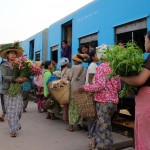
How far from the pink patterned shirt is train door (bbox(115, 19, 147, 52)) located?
1.30 metres

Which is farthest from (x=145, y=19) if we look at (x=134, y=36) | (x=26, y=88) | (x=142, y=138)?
(x=26, y=88)

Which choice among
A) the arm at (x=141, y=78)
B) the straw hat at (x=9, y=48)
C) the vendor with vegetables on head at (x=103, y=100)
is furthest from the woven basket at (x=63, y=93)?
the arm at (x=141, y=78)

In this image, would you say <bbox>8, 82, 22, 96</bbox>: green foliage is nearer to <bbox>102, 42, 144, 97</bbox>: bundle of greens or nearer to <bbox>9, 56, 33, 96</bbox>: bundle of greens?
<bbox>9, 56, 33, 96</bbox>: bundle of greens

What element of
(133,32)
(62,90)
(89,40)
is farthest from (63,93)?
(133,32)

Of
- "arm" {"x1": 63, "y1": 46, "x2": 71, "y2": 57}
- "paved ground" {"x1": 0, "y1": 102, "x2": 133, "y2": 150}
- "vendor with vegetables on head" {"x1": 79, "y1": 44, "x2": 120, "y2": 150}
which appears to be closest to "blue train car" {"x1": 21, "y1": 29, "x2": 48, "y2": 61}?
"arm" {"x1": 63, "y1": 46, "x2": 71, "y2": 57}

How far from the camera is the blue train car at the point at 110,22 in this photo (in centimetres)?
528

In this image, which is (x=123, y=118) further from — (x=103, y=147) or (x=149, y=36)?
(x=149, y=36)

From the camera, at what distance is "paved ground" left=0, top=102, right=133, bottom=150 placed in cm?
513

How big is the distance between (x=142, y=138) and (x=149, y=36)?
0.91 meters

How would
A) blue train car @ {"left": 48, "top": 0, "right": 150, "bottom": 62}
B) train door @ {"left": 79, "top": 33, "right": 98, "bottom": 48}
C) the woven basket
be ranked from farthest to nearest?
train door @ {"left": 79, "top": 33, "right": 98, "bottom": 48} < the woven basket < blue train car @ {"left": 48, "top": 0, "right": 150, "bottom": 62}

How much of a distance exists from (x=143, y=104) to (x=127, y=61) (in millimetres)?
401

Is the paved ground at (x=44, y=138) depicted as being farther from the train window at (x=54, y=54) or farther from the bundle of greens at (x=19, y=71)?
the train window at (x=54, y=54)

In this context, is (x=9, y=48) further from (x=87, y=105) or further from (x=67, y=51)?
(x=67, y=51)

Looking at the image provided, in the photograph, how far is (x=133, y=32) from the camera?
5.46 meters
